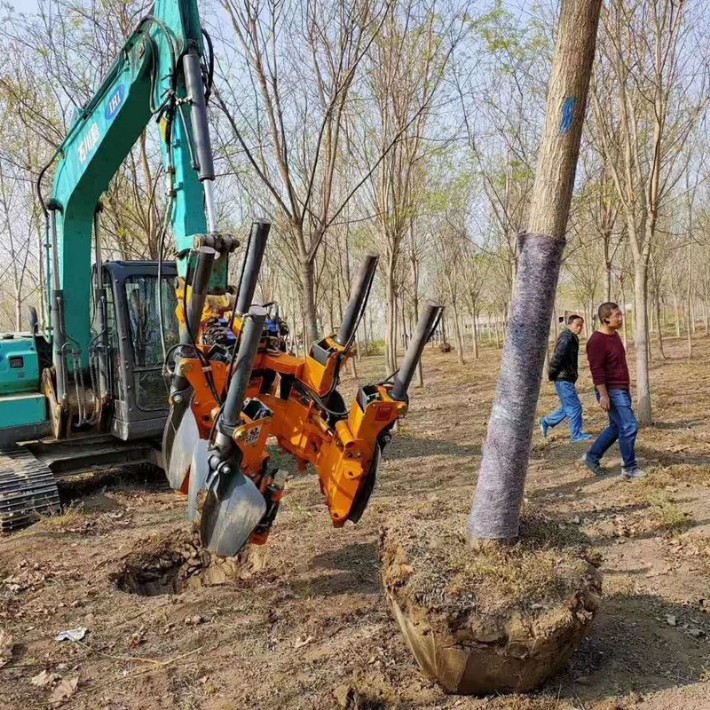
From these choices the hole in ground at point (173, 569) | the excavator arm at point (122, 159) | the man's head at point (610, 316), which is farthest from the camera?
the man's head at point (610, 316)

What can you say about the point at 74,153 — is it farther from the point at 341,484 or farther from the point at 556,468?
the point at 556,468

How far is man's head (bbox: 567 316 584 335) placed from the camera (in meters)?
7.41

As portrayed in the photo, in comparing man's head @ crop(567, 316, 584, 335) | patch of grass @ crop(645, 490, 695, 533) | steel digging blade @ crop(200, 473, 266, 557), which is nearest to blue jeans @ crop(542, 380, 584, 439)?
man's head @ crop(567, 316, 584, 335)

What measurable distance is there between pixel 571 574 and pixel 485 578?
1.28 feet

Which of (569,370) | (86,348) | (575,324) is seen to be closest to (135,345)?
(86,348)

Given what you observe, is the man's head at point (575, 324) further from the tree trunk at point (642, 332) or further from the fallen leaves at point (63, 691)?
the fallen leaves at point (63, 691)

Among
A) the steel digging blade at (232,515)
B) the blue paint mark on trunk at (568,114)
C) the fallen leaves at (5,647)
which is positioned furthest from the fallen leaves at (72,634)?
the blue paint mark on trunk at (568,114)

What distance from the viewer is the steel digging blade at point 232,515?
2953 millimetres

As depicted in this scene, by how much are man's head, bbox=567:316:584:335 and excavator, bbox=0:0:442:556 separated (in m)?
4.49

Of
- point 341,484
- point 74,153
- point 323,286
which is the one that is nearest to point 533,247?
point 341,484

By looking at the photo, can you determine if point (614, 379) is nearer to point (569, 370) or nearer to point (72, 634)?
point (569, 370)

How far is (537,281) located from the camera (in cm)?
269

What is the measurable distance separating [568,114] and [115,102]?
12.9 ft

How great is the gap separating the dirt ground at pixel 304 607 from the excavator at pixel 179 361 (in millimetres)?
603
